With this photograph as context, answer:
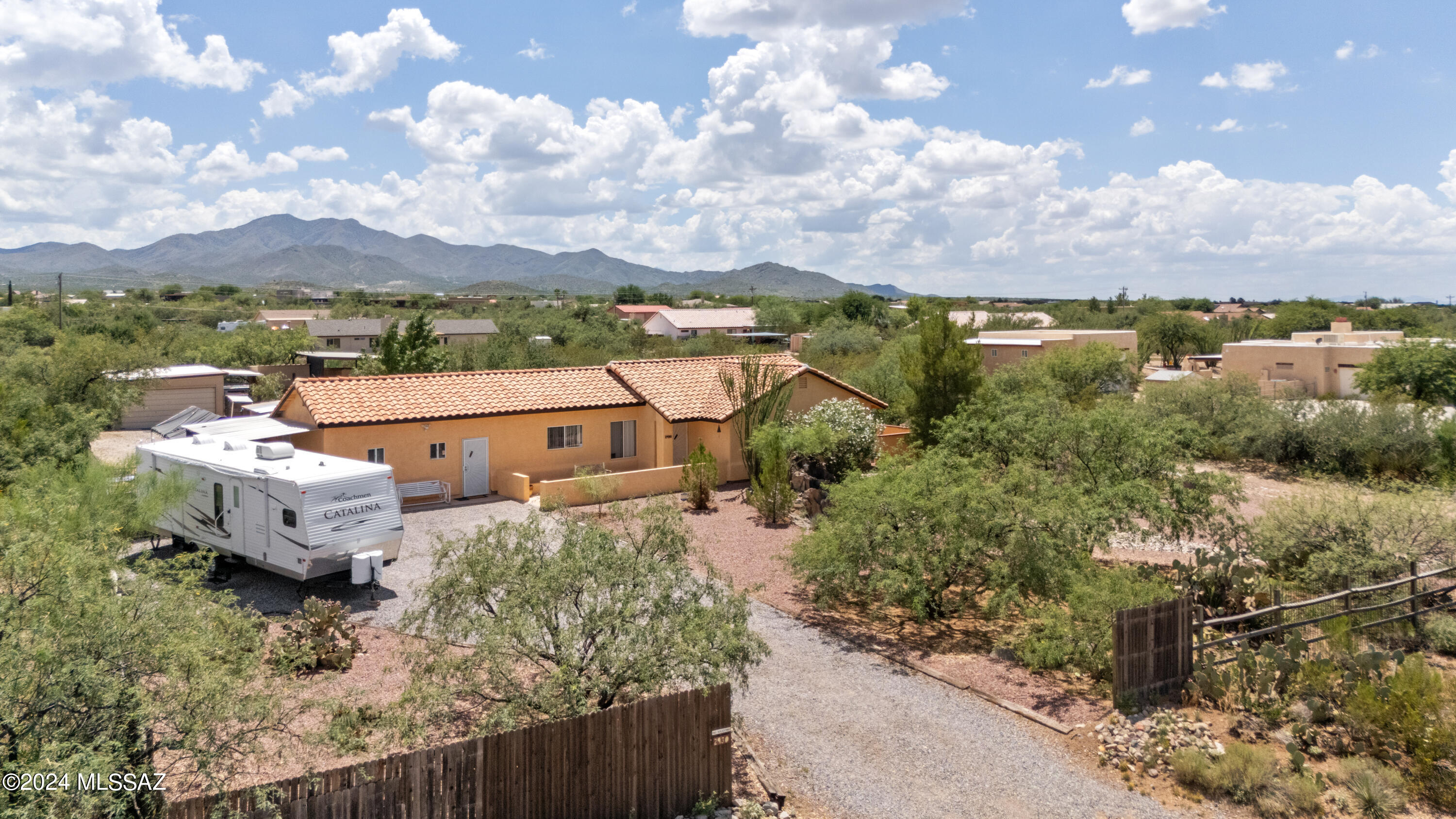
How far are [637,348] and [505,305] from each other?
77.9 meters

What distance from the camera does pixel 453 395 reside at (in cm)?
2286

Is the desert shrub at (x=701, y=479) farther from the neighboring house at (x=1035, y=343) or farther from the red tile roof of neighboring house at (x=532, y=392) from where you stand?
the neighboring house at (x=1035, y=343)

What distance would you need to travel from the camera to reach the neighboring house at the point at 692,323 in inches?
3688

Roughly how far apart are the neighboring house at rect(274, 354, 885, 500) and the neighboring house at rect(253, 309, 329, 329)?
5896 cm

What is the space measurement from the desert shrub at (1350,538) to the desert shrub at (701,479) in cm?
1153

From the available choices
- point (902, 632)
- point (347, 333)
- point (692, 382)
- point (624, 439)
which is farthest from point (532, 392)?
point (347, 333)

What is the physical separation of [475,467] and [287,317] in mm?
89144

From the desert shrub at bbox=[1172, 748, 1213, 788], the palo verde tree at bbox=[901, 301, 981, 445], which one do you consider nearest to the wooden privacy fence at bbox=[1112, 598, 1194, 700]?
the desert shrub at bbox=[1172, 748, 1213, 788]

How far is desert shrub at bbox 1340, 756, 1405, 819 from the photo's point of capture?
347 inches

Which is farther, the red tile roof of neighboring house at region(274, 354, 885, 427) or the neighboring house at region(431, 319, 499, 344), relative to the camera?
the neighboring house at region(431, 319, 499, 344)

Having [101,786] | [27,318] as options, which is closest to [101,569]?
[101,786]

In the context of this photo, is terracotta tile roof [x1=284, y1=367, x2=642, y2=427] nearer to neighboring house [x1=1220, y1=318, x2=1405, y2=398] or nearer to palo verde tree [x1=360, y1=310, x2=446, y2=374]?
palo verde tree [x1=360, y1=310, x2=446, y2=374]

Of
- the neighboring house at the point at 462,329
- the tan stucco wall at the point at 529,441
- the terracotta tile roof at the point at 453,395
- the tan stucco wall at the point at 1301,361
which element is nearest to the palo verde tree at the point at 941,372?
the tan stucco wall at the point at 529,441

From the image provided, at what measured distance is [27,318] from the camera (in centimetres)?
5816
